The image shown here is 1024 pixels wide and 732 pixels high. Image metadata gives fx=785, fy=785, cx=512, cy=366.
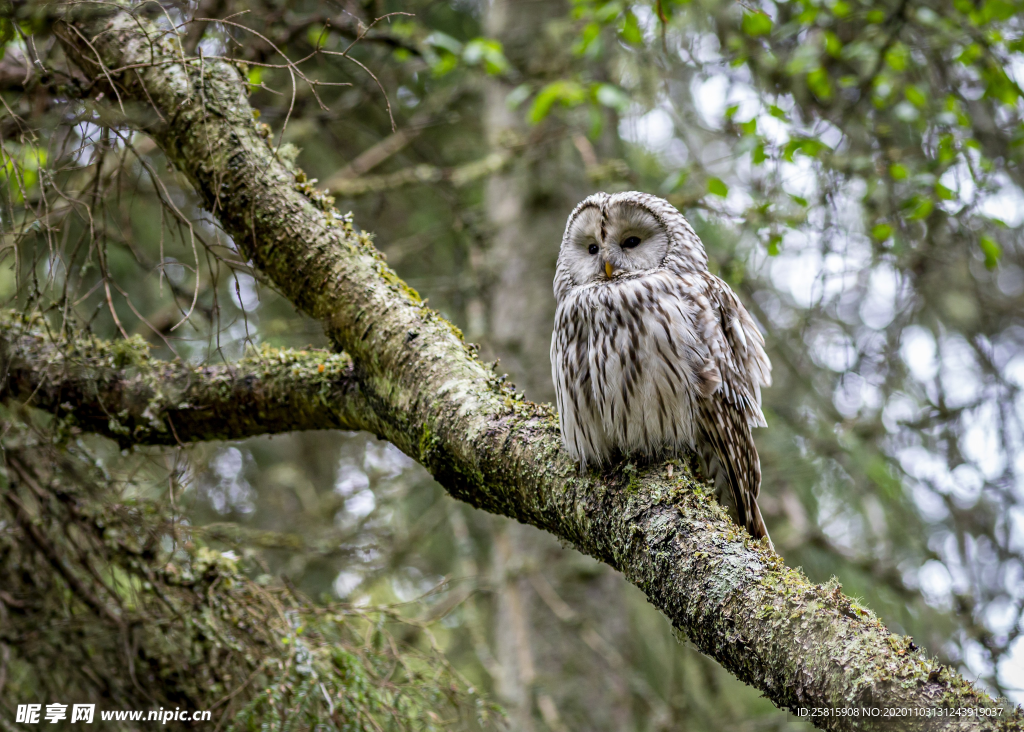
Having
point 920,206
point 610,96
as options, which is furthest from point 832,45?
point 610,96

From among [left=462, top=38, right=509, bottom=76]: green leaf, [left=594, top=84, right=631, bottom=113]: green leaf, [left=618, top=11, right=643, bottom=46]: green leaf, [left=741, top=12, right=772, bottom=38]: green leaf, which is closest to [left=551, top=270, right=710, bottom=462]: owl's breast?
[left=594, top=84, right=631, bottom=113]: green leaf

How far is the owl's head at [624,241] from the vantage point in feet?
10.6

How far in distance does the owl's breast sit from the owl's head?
133 mm

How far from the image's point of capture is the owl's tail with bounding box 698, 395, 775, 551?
2.82 m

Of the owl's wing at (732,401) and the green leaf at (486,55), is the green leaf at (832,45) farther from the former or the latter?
the owl's wing at (732,401)

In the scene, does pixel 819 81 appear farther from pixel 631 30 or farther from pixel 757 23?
pixel 631 30

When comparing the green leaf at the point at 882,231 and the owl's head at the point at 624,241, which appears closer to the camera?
the owl's head at the point at 624,241

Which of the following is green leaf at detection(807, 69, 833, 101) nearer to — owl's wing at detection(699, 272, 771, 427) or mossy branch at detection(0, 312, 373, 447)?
owl's wing at detection(699, 272, 771, 427)

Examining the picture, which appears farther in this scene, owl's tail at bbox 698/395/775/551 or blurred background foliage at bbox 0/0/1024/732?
blurred background foliage at bbox 0/0/1024/732

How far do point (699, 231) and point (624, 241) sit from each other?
2.86m

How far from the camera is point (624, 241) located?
333cm

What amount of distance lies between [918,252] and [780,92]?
130 centimetres

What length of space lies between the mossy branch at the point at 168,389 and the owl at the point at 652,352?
0.87m

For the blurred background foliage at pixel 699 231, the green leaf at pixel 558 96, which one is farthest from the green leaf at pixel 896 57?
the green leaf at pixel 558 96
